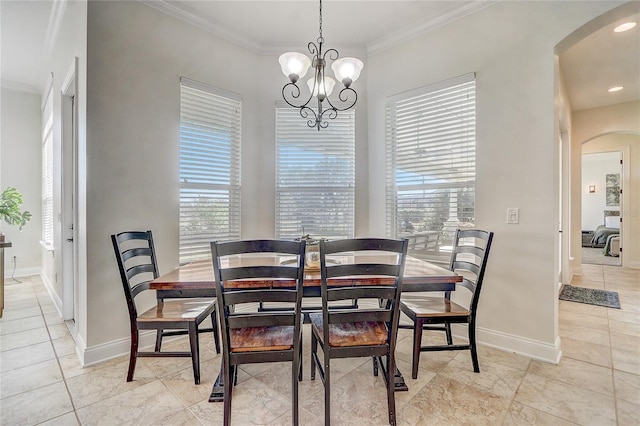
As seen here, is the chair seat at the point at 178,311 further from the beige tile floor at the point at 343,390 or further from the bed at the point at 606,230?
the bed at the point at 606,230

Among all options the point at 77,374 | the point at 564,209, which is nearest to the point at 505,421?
the point at 77,374

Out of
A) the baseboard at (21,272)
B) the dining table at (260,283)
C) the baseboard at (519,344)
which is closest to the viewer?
the dining table at (260,283)

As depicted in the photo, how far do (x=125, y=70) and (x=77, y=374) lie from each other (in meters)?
2.33

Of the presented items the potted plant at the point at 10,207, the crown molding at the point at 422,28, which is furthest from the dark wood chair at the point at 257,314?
the potted plant at the point at 10,207

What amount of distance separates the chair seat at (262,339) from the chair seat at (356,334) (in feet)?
0.71

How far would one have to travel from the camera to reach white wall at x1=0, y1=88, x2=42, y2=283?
4.61m

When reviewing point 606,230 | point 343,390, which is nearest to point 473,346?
point 343,390

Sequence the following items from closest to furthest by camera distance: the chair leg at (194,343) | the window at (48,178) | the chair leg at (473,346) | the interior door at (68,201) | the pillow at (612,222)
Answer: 1. the chair leg at (194,343)
2. the chair leg at (473,346)
3. the interior door at (68,201)
4. the window at (48,178)
5. the pillow at (612,222)

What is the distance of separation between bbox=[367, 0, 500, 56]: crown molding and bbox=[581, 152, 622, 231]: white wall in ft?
30.1

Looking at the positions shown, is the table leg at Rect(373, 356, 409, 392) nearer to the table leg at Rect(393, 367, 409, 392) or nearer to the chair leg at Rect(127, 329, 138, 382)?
the table leg at Rect(393, 367, 409, 392)

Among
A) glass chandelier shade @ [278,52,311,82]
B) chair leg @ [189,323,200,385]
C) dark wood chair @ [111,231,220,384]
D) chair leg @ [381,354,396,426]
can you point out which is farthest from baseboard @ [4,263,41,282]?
chair leg @ [381,354,396,426]

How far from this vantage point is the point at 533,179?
2.40m

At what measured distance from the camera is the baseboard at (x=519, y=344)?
2309 millimetres

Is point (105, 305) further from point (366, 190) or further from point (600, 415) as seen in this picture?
point (600, 415)
